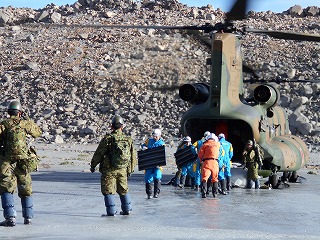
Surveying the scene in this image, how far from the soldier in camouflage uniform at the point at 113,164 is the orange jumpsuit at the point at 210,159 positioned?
15.5ft

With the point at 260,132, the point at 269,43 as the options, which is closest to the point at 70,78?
the point at 269,43

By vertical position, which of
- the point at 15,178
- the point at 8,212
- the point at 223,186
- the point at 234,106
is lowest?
the point at 8,212

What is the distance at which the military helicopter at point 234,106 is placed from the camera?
23.1 m

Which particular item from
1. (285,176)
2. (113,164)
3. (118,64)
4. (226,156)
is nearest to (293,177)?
(285,176)

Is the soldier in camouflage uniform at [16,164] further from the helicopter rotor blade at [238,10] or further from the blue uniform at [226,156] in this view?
the blue uniform at [226,156]

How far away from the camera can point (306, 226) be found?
50.0 feet

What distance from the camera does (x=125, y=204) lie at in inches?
628

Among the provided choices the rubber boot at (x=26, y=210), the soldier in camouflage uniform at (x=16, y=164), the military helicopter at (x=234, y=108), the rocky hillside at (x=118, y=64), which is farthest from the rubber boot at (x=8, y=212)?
the rocky hillside at (x=118, y=64)

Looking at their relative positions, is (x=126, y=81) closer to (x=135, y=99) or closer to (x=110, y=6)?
(x=135, y=99)

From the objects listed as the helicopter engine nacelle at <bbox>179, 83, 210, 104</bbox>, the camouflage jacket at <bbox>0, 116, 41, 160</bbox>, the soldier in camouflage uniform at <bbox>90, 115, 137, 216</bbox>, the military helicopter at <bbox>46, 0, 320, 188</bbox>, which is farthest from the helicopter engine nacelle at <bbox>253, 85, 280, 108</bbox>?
the camouflage jacket at <bbox>0, 116, 41, 160</bbox>

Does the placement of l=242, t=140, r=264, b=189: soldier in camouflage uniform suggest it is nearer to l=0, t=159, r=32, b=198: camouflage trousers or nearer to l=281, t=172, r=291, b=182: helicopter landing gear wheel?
l=281, t=172, r=291, b=182: helicopter landing gear wheel

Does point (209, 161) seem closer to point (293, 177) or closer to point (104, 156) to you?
Result: point (104, 156)

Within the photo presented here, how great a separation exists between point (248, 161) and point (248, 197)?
8.10ft

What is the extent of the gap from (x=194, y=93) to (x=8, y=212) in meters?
10.5
